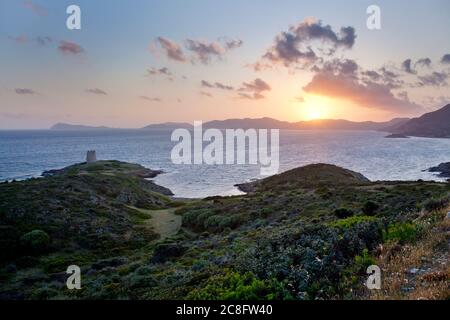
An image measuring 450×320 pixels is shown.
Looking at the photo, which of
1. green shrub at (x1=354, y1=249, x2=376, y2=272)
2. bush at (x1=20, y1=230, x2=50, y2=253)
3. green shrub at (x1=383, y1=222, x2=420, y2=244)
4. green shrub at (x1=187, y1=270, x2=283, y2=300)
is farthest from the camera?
bush at (x1=20, y1=230, x2=50, y2=253)

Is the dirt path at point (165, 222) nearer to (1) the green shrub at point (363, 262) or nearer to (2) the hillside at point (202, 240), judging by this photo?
(2) the hillside at point (202, 240)

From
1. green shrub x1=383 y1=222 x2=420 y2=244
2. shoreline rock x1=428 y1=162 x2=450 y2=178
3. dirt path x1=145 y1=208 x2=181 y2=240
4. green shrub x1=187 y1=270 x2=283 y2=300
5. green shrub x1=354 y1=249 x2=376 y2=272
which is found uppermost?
green shrub x1=383 y1=222 x2=420 y2=244

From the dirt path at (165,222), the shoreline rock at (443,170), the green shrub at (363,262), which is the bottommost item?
the dirt path at (165,222)

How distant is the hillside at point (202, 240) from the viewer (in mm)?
11227

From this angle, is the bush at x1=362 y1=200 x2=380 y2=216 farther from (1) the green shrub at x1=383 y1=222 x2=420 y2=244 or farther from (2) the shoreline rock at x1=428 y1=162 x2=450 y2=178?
(2) the shoreline rock at x1=428 y1=162 x2=450 y2=178

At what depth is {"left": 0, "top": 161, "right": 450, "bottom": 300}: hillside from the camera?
11.2 meters

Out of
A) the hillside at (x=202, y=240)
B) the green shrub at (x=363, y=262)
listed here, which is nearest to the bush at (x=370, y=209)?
the hillside at (x=202, y=240)

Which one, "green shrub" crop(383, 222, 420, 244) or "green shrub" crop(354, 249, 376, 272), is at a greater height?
"green shrub" crop(383, 222, 420, 244)

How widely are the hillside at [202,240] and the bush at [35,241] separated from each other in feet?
0.32

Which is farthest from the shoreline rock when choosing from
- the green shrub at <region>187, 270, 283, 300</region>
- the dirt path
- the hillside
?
the green shrub at <region>187, 270, 283, 300</region>

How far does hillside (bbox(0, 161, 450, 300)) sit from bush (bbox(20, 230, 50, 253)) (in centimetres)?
10

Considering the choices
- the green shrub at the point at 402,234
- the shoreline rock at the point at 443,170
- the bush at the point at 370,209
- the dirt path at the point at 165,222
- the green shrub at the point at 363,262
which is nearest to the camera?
the green shrub at the point at 363,262

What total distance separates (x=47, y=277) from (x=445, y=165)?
13688 cm
